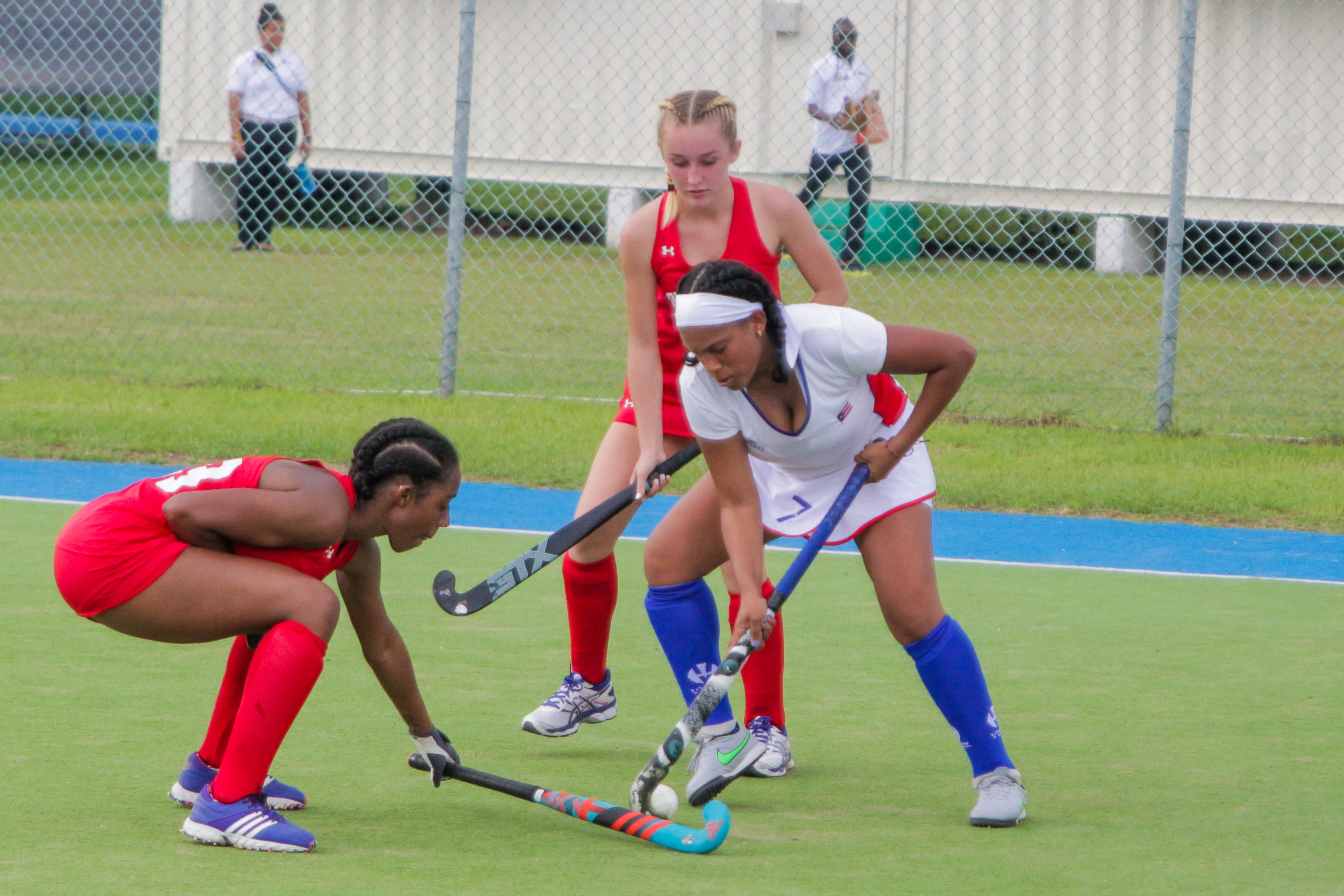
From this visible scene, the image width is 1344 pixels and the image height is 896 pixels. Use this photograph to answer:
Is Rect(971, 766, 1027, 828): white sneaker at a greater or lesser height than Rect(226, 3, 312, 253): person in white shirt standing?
lesser

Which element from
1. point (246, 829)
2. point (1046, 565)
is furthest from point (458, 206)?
point (246, 829)

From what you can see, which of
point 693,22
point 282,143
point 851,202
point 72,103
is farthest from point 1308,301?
point 72,103

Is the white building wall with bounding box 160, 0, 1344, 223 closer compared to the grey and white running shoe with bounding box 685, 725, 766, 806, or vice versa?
the grey and white running shoe with bounding box 685, 725, 766, 806

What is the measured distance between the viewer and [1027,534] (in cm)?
708

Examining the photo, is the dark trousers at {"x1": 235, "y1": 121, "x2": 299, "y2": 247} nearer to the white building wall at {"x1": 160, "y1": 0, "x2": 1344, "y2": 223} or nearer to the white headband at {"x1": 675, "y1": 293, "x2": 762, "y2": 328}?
the white building wall at {"x1": 160, "y1": 0, "x2": 1344, "y2": 223}

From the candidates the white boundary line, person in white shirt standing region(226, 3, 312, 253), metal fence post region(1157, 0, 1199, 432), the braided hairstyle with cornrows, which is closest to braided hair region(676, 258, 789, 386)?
the braided hairstyle with cornrows

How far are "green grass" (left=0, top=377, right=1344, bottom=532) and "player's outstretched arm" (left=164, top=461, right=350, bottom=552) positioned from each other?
4238 millimetres

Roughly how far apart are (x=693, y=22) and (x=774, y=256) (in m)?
9.11

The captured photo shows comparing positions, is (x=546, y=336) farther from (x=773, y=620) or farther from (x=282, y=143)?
(x=773, y=620)

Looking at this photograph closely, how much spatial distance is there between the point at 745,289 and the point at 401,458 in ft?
2.68

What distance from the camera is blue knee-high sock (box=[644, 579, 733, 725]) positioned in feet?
13.4

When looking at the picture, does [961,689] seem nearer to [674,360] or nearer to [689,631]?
[689,631]

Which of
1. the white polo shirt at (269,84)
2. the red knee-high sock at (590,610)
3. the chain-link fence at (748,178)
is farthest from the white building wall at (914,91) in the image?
the red knee-high sock at (590,610)

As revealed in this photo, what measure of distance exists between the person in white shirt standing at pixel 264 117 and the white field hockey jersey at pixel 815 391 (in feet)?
32.1
